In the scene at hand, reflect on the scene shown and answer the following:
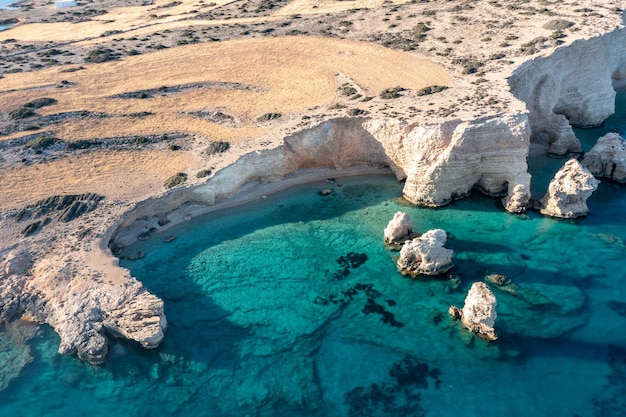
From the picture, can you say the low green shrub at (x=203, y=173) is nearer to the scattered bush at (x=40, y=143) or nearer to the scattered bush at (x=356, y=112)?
the scattered bush at (x=356, y=112)

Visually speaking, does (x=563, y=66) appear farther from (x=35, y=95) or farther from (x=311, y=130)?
(x=35, y=95)

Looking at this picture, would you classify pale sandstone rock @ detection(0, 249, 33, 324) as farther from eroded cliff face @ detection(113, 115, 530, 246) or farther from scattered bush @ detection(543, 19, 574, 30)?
scattered bush @ detection(543, 19, 574, 30)

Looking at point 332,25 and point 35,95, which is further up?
point 332,25

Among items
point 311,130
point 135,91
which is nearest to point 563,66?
point 311,130

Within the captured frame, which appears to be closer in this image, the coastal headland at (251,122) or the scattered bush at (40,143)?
the coastal headland at (251,122)

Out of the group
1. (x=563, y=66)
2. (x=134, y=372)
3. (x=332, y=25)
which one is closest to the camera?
(x=134, y=372)

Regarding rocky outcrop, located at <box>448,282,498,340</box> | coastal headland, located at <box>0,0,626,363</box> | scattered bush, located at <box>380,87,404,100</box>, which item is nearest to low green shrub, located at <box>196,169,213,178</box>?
coastal headland, located at <box>0,0,626,363</box>

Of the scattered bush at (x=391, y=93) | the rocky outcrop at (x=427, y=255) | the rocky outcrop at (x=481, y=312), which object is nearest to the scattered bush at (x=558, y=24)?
the scattered bush at (x=391, y=93)
